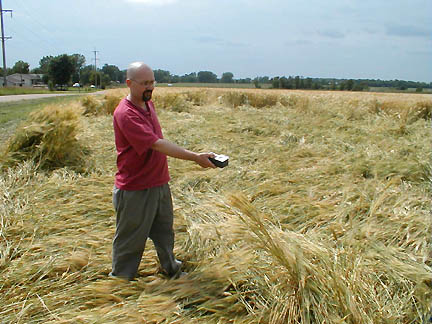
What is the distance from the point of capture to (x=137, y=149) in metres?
1.99

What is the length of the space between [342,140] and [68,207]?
4.65m

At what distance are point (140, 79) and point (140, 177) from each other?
1.80ft

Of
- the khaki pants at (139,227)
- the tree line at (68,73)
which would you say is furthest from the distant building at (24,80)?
the khaki pants at (139,227)

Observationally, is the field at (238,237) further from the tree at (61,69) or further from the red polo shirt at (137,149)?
the tree at (61,69)

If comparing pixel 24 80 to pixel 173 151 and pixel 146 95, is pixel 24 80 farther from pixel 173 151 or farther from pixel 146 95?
pixel 173 151

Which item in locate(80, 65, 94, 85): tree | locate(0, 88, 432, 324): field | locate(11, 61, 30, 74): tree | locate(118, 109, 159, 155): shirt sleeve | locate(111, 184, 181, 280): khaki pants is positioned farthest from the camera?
locate(11, 61, 30, 74): tree

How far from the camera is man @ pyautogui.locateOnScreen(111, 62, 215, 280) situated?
1.98 meters

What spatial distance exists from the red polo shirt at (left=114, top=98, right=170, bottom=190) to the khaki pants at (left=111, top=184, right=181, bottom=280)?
0.21ft

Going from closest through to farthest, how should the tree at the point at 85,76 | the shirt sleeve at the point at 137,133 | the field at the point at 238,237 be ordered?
the field at the point at 238,237 < the shirt sleeve at the point at 137,133 < the tree at the point at 85,76

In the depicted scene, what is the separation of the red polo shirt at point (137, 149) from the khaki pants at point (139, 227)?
0.06 metres

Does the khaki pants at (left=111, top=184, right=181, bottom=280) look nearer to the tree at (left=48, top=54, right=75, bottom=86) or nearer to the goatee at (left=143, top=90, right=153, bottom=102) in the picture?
the goatee at (left=143, top=90, right=153, bottom=102)

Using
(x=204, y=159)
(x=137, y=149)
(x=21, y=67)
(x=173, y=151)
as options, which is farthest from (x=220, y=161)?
(x=21, y=67)

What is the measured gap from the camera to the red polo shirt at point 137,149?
1.97 m

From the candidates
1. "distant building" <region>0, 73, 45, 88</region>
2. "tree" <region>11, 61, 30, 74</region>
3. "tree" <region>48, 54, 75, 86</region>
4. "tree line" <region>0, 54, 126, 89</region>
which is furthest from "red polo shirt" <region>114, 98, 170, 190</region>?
"tree" <region>11, 61, 30, 74</region>
